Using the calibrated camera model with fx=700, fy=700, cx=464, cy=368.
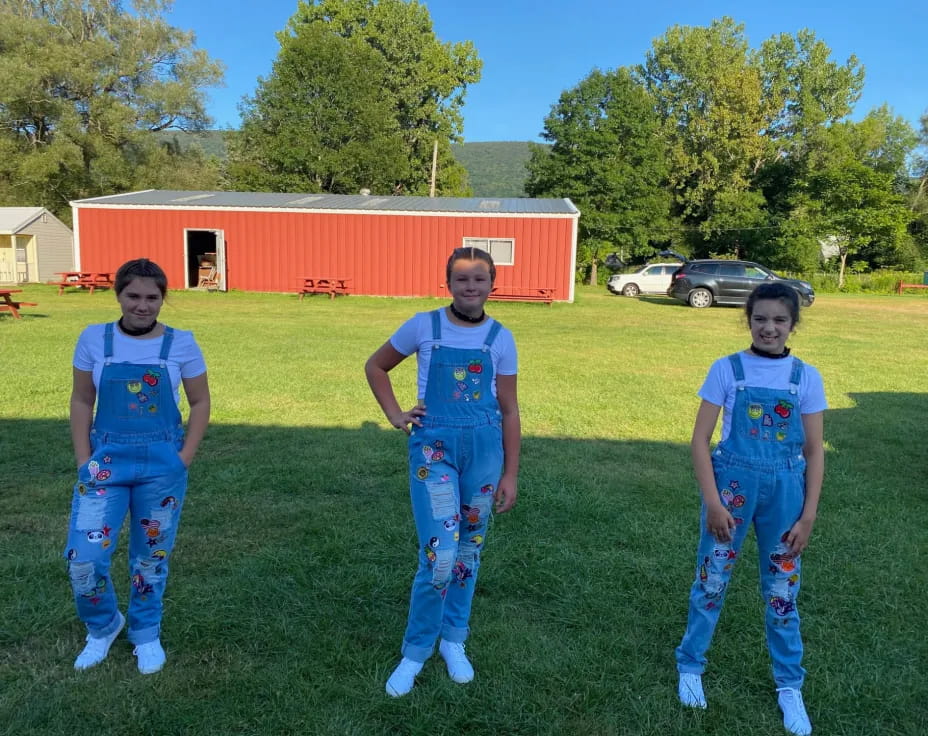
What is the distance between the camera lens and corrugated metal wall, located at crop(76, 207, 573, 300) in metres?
21.9

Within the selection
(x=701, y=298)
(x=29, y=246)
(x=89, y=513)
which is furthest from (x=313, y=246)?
(x=89, y=513)

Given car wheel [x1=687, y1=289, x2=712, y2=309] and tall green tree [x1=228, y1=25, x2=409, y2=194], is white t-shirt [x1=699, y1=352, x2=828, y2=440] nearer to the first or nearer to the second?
car wheel [x1=687, y1=289, x2=712, y2=309]

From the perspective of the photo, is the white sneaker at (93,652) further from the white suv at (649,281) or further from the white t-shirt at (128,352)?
the white suv at (649,281)

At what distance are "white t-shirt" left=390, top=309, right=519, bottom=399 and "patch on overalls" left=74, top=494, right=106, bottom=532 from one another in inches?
47.3

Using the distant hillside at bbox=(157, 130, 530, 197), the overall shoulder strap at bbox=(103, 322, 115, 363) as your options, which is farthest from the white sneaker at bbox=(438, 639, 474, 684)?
the distant hillside at bbox=(157, 130, 530, 197)

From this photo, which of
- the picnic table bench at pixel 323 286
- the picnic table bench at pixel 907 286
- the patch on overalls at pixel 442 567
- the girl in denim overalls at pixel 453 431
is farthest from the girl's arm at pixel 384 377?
the picnic table bench at pixel 907 286

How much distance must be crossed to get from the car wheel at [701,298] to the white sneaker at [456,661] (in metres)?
18.9

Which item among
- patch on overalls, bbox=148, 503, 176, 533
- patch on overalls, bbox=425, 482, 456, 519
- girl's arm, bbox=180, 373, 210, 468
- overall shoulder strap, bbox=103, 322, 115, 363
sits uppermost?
overall shoulder strap, bbox=103, 322, 115, 363

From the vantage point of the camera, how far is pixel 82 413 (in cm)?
256

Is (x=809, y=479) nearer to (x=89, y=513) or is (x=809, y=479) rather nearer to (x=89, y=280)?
(x=89, y=513)

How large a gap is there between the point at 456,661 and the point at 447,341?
124 cm

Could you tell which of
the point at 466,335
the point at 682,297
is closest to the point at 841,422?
the point at 466,335

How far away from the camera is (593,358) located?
1073cm

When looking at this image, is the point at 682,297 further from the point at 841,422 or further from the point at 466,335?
the point at 466,335
